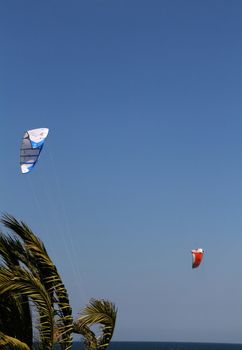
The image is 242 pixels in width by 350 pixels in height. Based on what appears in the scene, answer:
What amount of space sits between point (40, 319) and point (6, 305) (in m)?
0.66

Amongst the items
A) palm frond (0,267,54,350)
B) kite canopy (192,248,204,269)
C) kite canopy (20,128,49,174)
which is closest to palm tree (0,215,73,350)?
palm frond (0,267,54,350)

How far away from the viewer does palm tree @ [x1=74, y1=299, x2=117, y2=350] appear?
9.90 meters

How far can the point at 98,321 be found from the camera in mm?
10039

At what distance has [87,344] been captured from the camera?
1119cm

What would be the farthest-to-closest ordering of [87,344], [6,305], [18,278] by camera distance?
[87,344] → [6,305] → [18,278]

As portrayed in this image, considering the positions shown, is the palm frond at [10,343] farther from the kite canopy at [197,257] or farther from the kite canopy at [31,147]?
the kite canopy at [197,257]

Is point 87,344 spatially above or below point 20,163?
below

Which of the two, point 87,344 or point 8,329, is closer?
point 8,329

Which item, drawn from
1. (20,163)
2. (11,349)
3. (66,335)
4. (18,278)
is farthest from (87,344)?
(20,163)

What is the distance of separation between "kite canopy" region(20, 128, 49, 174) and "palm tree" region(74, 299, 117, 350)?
4.63 metres

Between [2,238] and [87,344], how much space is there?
115 inches

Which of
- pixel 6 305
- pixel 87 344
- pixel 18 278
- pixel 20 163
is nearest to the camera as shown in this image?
pixel 18 278

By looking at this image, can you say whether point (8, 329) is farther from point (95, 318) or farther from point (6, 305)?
point (95, 318)

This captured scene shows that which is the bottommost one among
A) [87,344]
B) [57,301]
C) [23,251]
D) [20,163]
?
[87,344]
